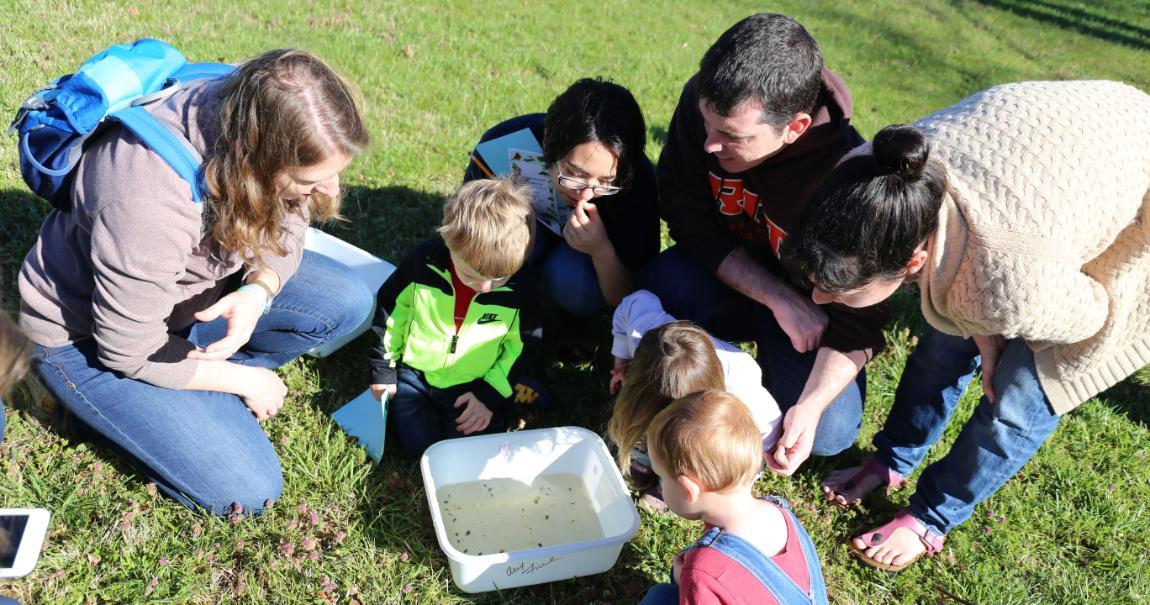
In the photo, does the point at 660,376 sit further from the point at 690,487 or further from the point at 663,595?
the point at 663,595

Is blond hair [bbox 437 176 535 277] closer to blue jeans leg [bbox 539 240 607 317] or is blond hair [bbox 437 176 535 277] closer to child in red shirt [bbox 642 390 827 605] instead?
blue jeans leg [bbox 539 240 607 317]

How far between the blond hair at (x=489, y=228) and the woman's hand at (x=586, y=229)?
0.21 m

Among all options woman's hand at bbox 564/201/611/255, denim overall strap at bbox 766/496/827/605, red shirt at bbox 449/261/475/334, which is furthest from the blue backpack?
denim overall strap at bbox 766/496/827/605

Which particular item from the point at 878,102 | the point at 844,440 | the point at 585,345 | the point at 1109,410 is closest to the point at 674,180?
the point at 585,345

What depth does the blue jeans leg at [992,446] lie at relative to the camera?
2.51 m

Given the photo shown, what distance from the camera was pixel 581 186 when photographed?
2.92m

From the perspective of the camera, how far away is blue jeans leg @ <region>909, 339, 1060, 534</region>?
251cm

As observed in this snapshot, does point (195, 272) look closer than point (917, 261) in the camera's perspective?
No

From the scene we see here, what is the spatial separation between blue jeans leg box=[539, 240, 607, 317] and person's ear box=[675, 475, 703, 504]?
1287 mm

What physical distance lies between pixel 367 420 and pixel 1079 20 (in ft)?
44.7

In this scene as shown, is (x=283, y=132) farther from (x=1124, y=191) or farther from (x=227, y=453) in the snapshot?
(x=1124, y=191)

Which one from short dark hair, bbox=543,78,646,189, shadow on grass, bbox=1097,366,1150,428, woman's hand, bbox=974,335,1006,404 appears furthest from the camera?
shadow on grass, bbox=1097,366,1150,428

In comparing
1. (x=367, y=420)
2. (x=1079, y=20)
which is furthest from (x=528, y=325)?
(x=1079, y=20)

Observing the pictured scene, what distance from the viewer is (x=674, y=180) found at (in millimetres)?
3121
